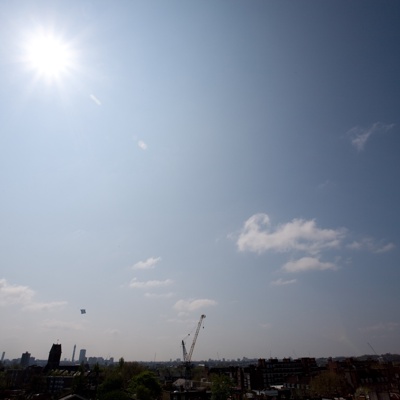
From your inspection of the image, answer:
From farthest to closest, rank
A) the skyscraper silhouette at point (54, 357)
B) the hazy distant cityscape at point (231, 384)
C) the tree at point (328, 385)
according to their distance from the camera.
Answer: the skyscraper silhouette at point (54, 357), the tree at point (328, 385), the hazy distant cityscape at point (231, 384)

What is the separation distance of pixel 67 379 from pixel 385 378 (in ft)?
394

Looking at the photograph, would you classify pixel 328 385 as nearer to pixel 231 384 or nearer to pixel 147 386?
pixel 231 384

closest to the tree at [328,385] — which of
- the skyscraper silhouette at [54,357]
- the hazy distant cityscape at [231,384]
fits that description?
the hazy distant cityscape at [231,384]

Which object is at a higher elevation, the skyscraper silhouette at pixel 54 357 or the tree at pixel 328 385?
the skyscraper silhouette at pixel 54 357

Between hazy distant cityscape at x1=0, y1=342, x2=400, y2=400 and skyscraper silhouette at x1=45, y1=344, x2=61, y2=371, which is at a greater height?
skyscraper silhouette at x1=45, y1=344, x2=61, y2=371

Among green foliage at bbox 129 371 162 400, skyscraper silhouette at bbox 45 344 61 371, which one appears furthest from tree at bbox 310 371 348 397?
skyscraper silhouette at bbox 45 344 61 371

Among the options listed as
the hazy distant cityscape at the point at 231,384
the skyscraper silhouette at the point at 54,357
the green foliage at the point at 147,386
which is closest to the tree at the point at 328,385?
the hazy distant cityscape at the point at 231,384

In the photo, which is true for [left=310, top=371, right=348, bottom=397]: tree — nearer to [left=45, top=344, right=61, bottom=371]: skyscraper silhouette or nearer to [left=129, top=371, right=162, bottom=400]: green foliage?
[left=129, top=371, right=162, bottom=400]: green foliage

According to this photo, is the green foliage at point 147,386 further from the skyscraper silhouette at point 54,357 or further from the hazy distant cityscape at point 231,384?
the skyscraper silhouette at point 54,357

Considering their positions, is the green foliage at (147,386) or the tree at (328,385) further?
the tree at (328,385)

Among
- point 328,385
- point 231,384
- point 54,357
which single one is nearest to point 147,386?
point 231,384

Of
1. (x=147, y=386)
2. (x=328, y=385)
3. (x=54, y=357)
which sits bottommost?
(x=328, y=385)

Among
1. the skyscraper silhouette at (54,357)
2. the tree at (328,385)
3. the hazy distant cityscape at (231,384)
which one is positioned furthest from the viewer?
the skyscraper silhouette at (54,357)

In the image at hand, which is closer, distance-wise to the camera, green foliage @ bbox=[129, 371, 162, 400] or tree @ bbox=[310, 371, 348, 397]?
green foliage @ bbox=[129, 371, 162, 400]
